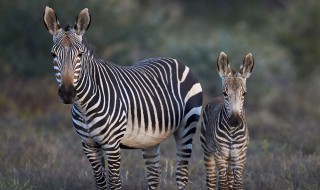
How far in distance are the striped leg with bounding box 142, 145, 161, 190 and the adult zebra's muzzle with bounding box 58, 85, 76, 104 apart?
2.18 m

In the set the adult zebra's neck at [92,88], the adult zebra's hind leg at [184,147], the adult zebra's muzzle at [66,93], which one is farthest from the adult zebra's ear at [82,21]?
the adult zebra's hind leg at [184,147]

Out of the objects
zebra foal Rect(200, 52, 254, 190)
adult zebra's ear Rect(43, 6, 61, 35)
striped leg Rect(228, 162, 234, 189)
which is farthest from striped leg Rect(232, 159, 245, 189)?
adult zebra's ear Rect(43, 6, 61, 35)

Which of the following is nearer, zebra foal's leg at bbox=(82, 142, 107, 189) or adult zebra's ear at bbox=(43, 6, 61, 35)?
adult zebra's ear at bbox=(43, 6, 61, 35)

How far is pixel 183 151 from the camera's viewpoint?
9.17m

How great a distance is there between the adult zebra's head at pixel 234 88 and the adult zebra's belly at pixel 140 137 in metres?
1.07

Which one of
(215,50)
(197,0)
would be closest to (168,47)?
(215,50)

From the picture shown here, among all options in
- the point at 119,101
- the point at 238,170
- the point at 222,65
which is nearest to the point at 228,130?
the point at 238,170

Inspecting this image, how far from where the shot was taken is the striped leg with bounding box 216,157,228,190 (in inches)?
330

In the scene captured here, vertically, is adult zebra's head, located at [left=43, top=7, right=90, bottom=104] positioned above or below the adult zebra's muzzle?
above

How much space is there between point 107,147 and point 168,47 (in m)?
16.3

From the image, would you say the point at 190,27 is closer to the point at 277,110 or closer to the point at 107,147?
the point at 277,110

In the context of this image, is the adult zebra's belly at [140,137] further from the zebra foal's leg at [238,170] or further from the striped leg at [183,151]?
the zebra foal's leg at [238,170]

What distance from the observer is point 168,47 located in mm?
24125

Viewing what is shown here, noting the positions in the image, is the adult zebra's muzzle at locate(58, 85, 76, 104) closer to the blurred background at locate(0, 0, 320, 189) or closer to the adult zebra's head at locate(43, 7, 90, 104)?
the adult zebra's head at locate(43, 7, 90, 104)
